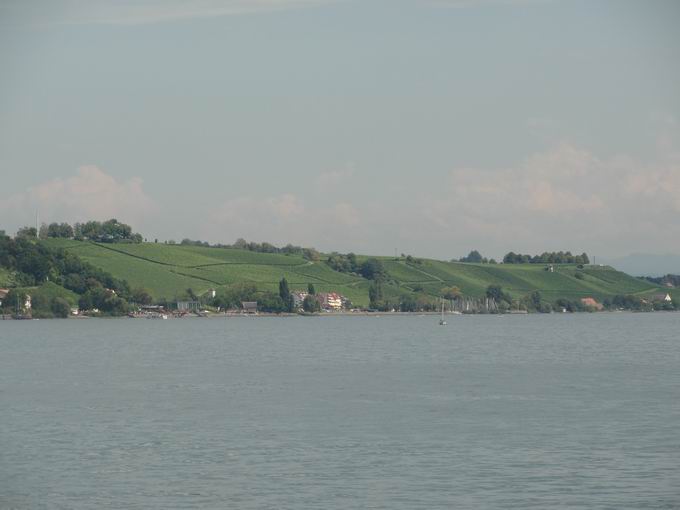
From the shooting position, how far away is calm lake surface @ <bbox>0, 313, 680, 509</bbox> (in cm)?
3328

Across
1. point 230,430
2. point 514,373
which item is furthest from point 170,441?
point 514,373

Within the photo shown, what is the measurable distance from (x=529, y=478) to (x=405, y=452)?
233 inches

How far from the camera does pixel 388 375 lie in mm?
73250

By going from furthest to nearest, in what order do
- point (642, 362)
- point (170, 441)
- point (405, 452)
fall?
point (642, 362), point (170, 441), point (405, 452)

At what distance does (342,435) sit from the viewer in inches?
1734

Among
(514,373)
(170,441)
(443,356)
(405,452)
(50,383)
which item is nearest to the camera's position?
(405,452)

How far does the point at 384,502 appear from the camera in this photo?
105 ft

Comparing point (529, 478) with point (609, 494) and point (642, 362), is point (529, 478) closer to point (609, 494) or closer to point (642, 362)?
point (609, 494)

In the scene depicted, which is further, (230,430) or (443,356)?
(443,356)

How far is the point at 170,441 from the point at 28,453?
535 cm

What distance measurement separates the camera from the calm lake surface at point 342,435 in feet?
109

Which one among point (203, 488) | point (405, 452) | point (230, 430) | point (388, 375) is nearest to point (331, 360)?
point (388, 375)

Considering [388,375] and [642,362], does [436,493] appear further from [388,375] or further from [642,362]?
[642,362]

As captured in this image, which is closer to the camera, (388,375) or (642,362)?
(388,375)
